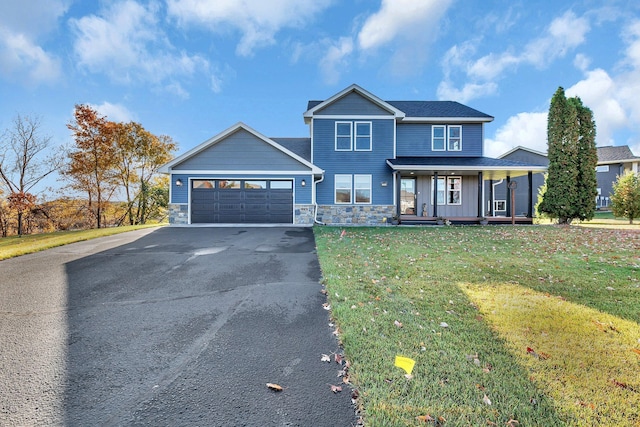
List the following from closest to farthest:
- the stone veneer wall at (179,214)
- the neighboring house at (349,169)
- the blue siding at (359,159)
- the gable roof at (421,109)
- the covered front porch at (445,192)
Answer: the stone veneer wall at (179,214)
the neighboring house at (349,169)
the covered front porch at (445,192)
the gable roof at (421,109)
the blue siding at (359,159)

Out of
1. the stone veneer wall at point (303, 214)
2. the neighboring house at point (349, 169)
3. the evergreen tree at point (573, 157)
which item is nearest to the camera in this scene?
the neighboring house at point (349, 169)

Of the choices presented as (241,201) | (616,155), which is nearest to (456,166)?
(241,201)

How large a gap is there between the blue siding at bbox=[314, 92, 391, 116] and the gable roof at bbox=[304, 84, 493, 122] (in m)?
0.17

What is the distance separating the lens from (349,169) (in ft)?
50.4

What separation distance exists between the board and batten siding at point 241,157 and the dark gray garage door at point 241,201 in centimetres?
77

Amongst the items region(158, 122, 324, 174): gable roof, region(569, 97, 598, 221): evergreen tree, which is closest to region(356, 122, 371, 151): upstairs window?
region(158, 122, 324, 174): gable roof

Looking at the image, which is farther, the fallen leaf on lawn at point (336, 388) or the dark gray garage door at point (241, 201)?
the dark gray garage door at point (241, 201)

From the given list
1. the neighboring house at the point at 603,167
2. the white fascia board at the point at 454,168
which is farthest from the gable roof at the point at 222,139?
the neighboring house at the point at 603,167

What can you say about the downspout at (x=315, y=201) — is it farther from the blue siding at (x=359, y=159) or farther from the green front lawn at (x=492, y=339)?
the green front lawn at (x=492, y=339)

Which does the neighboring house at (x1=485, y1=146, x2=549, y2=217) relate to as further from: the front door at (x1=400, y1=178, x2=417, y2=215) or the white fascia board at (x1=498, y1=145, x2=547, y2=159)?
the front door at (x1=400, y1=178, x2=417, y2=215)

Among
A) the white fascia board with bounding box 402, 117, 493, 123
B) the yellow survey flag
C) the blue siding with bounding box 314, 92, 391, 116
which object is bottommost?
the yellow survey flag

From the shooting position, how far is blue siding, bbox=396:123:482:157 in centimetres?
1605

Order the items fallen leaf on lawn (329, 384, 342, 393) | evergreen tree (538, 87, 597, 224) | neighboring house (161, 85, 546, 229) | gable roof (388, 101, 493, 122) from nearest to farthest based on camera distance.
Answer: fallen leaf on lawn (329, 384, 342, 393) < neighboring house (161, 85, 546, 229) < evergreen tree (538, 87, 597, 224) < gable roof (388, 101, 493, 122)

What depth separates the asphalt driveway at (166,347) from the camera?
1922mm
